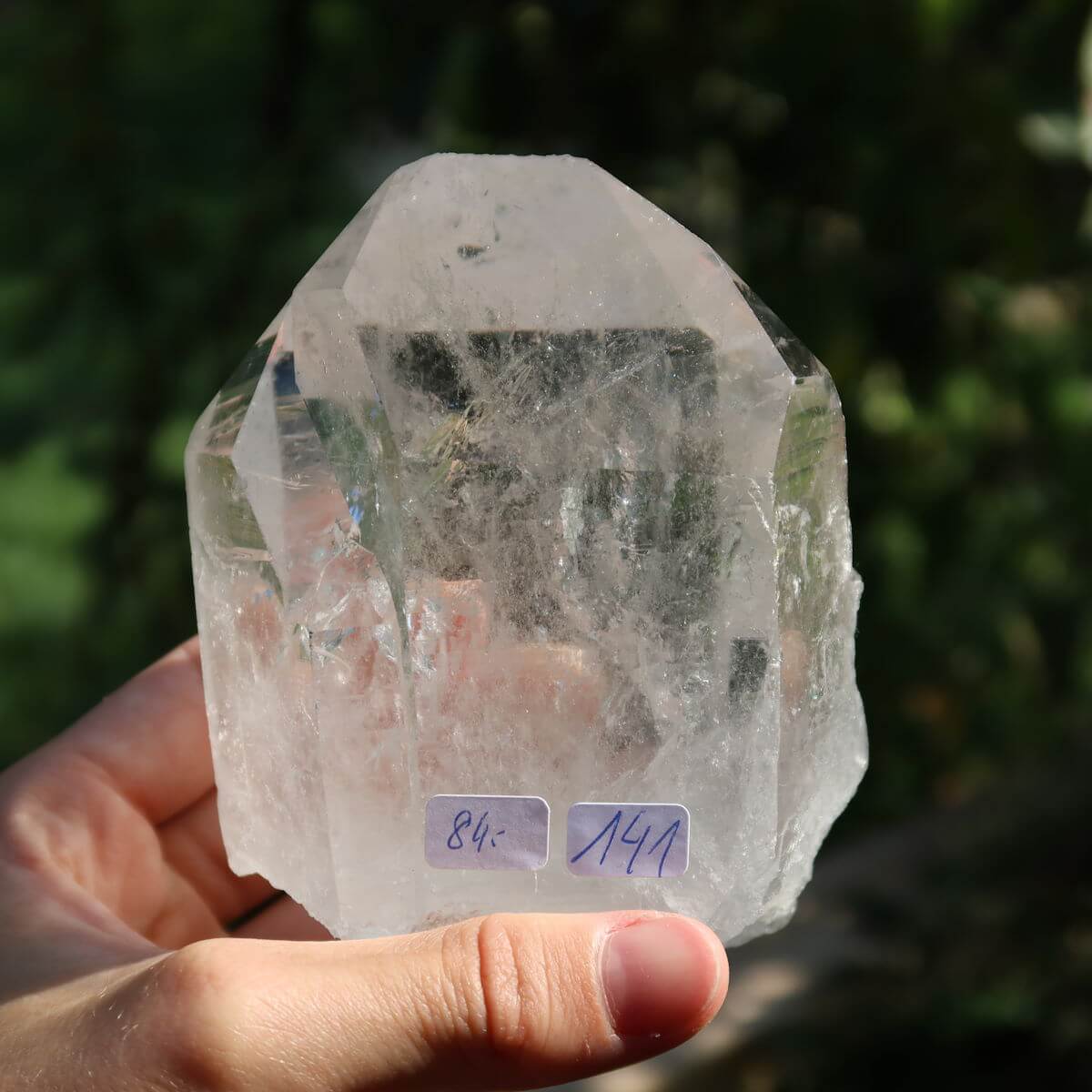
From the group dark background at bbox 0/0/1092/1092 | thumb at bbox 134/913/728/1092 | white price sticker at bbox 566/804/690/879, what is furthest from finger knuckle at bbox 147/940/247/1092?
dark background at bbox 0/0/1092/1092

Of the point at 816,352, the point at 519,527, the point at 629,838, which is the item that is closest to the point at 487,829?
the point at 629,838

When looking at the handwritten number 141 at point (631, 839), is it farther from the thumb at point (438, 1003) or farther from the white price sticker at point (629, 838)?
the thumb at point (438, 1003)

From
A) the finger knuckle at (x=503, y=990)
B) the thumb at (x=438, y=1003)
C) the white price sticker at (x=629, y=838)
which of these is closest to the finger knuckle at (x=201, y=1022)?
the thumb at (x=438, y=1003)

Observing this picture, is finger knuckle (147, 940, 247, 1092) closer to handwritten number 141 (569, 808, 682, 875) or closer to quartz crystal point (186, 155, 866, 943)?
quartz crystal point (186, 155, 866, 943)

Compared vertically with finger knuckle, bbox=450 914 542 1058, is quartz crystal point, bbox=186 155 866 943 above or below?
above

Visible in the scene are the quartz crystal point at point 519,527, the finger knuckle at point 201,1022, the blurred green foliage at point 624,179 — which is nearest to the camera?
the finger knuckle at point 201,1022

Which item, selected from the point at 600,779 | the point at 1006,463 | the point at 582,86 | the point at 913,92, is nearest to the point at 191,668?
the point at 600,779

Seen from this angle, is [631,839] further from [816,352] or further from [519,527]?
[816,352]
